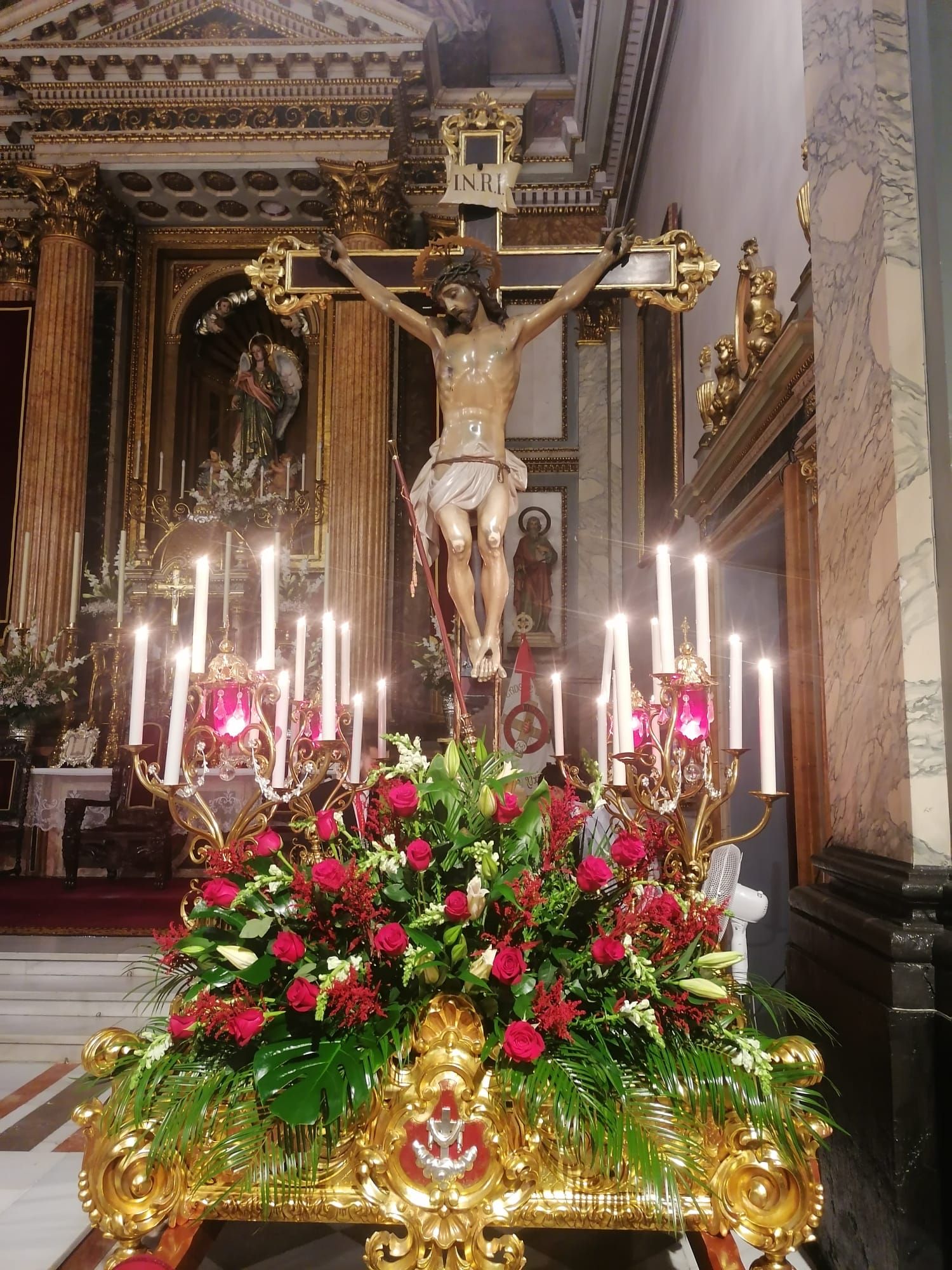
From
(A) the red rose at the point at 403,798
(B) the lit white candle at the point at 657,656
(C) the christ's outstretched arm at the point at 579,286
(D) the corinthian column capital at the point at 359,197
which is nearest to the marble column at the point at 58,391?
(D) the corinthian column capital at the point at 359,197

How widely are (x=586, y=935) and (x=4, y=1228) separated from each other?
1.59 metres

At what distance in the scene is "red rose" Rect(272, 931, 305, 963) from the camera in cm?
156

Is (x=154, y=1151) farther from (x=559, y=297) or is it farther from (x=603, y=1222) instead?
(x=559, y=297)

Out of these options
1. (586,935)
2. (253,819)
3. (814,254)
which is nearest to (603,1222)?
(586,935)

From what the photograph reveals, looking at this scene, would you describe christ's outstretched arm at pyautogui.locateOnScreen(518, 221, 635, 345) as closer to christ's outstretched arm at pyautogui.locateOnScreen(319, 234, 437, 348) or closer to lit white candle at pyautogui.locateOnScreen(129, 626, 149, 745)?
christ's outstretched arm at pyautogui.locateOnScreen(319, 234, 437, 348)

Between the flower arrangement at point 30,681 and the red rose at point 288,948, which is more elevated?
the flower arrangement at point 30,681

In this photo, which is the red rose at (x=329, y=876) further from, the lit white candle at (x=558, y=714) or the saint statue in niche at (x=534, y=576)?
the saint statue in niche at (x=534, y=576)

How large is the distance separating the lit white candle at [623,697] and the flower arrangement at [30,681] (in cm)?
718

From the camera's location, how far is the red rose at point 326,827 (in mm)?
1822

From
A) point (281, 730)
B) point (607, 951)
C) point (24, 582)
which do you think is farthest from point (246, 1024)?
point (24, 582)

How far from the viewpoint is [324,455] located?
10039 millimetres

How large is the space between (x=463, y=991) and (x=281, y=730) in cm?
134

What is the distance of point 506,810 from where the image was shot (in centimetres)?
179

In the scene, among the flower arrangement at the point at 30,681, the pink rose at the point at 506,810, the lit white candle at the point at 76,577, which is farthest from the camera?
the lit white candle at the point at 76,577
